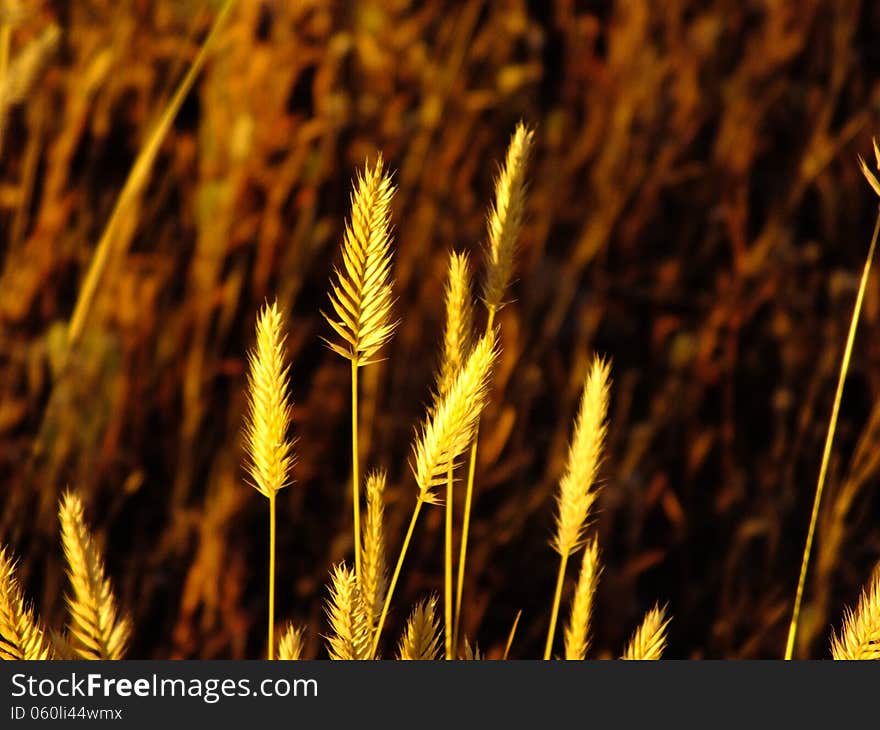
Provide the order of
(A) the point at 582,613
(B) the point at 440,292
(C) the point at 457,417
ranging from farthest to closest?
1. (B) the point at 440,292
2. (A) the point at 582,613
3. (C) the point at 457,417

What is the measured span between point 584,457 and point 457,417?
0.50ft

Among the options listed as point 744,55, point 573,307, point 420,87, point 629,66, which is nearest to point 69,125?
point 420,87

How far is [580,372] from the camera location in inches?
75.0

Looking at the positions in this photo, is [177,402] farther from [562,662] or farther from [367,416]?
[562,662]

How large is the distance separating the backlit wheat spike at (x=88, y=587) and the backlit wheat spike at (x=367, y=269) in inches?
9.5

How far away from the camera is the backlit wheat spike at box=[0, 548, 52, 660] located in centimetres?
76

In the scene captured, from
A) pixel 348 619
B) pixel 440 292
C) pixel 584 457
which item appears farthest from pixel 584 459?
pixel 440 292

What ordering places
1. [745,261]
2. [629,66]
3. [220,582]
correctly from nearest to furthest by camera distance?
[220,582], [745,261], [629,66]

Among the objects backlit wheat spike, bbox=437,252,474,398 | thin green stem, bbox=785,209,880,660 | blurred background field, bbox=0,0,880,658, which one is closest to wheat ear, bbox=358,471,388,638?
backlit wheat spike, bbox=437,252,474,398

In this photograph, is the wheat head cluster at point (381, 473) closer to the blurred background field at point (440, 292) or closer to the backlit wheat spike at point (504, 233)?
the backlit wheat spike at point (504, 233)

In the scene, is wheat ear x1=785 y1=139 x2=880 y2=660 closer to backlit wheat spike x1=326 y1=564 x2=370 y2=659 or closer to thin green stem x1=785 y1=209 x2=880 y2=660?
thin green stem x1=785 y1=209 x2=880 y2=660

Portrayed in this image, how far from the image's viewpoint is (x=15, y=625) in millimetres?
773

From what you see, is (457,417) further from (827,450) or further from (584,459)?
(827,450)

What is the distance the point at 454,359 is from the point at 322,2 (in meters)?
1.52
